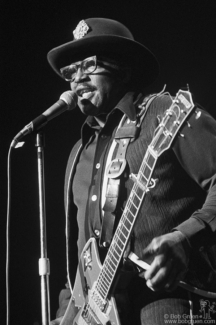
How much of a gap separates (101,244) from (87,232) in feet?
0.52

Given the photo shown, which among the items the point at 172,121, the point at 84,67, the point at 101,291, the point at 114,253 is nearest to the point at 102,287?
the point at 101,291

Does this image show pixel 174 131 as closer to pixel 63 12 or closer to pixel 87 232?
pixel 87 232

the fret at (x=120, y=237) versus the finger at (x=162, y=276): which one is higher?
the fret at (x=120, y=237)

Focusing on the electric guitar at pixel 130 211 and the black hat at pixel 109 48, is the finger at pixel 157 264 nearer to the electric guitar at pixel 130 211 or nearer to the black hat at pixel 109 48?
the electric guitar at pixel 130 211

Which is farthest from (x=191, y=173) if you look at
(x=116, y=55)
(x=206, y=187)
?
(x=116, y=55)

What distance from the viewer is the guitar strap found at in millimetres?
1870

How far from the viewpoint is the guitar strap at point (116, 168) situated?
1870 mm

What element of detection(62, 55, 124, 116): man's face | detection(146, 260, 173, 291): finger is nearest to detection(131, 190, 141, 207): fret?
detection(146, 260, 173, 291): finger

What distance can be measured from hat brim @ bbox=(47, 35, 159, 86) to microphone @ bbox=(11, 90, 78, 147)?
338 millimetres

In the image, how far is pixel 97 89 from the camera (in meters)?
2.23

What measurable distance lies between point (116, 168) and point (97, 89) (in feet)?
1.70

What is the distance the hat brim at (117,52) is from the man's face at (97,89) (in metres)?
0.08

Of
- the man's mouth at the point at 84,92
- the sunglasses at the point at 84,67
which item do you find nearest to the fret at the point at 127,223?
the man's mouth at the point at 84,92

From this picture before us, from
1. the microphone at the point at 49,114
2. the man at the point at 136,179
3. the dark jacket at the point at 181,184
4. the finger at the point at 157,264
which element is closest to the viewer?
the finger at the point at 157,264
